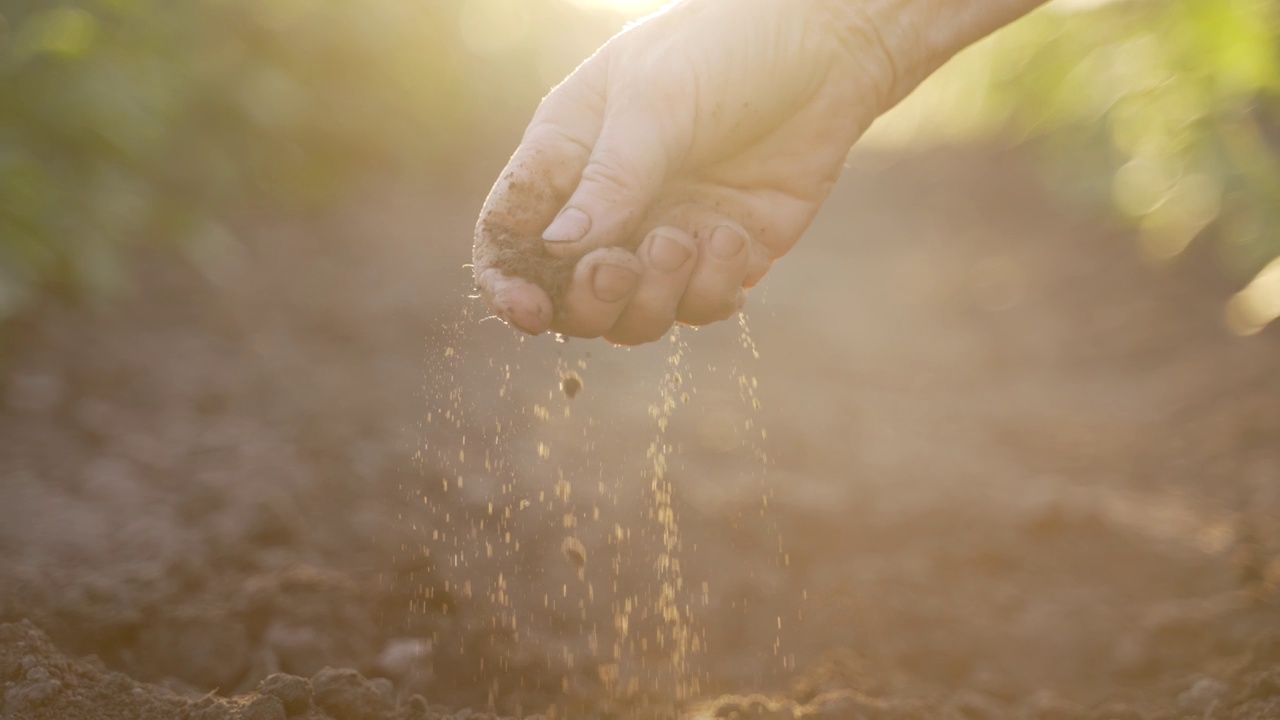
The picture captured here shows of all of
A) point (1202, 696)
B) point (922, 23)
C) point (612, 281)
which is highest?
point (922, 23)

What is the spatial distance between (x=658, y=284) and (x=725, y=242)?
0.16m

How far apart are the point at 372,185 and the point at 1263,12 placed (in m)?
4.65

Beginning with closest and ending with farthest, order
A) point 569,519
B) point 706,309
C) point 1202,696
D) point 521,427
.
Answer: point 706,309
point 1202,696
point 569,519
point 521,427

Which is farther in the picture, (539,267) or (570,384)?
(570,384)

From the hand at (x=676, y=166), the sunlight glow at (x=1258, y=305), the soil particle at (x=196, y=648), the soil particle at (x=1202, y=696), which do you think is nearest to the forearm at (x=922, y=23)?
the hand at (x=676, y=166)

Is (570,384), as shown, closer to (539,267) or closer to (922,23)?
(539,267)

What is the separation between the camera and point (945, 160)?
9.86 metres

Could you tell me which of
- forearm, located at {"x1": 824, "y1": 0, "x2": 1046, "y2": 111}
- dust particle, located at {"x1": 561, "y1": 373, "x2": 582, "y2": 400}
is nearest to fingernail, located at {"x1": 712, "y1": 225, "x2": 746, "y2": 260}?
dust particle, located at {"x1": 561, "y1": 373, "x2": 582, "y2": 400}

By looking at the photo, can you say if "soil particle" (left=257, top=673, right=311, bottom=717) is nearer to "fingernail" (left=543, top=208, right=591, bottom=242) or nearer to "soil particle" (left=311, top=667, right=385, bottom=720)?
"soil particle" (left=311, top=667, right=385, bottom=720)

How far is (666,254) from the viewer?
1657 mm

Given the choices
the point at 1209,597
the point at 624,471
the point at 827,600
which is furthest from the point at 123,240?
the point at 1209,597

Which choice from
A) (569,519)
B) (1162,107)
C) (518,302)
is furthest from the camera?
(1162,107)

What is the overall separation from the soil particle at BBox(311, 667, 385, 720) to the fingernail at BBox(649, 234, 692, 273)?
95cm

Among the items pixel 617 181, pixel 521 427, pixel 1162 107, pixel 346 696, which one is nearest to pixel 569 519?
pixel 521 427
